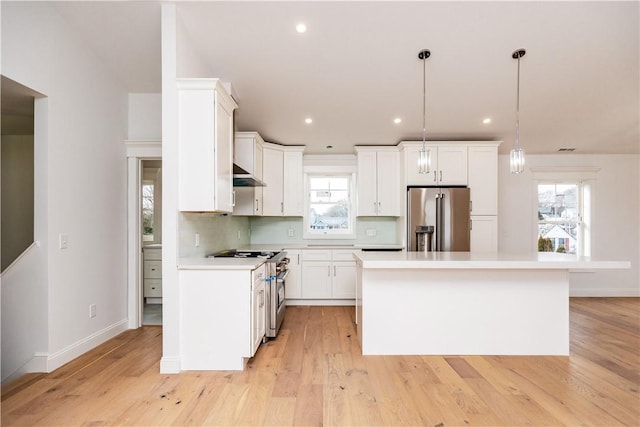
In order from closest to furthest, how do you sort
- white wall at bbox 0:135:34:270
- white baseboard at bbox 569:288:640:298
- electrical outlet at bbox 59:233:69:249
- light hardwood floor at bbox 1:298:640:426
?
light hardwood floor at bbox 1:298:640:426 → electrical outlet at bbox 59:233:69:249 → white wall at bbox 0:135:34:270 → white baseboard at bbox 569:288:640:298

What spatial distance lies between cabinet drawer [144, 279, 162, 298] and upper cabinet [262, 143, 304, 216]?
6.06 ft

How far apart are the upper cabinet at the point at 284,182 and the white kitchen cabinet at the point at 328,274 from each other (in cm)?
75

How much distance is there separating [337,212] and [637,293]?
5.02m

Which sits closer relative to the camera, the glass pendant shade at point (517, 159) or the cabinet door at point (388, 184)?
the glass pendant shade at point (517, 159)

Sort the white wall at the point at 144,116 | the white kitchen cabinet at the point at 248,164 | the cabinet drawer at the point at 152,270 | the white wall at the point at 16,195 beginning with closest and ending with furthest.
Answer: the white wall at the point at 144,116 → the white wall at the point at 16,195 → the white kitchen cabinet at the point at 248,164 → the cabinet drawer at the point at 152,270

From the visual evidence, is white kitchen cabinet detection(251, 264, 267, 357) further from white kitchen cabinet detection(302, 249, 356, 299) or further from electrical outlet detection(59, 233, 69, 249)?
white kitchen cabinet detection(302, 249, 356, 299)

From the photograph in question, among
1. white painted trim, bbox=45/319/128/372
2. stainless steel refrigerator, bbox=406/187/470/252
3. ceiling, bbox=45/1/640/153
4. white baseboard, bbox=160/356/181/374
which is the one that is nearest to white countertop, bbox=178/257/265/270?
white baseboard, bbox=160/356/181/374

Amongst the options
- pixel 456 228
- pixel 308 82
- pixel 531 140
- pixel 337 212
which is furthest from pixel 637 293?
pixel 308 82

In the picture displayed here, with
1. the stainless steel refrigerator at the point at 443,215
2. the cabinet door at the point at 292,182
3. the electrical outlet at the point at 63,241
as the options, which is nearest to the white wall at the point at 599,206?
the stainless steel refrigerator at the point at 443,215

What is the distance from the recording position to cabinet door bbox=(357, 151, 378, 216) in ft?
16.3

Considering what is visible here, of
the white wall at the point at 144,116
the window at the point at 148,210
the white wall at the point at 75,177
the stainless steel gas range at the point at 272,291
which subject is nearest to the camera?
the white wall at the point at 75,177

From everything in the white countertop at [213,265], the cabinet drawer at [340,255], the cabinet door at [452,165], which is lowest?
the cabinet drawer at [340,255]

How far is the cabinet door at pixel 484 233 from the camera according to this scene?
4621 mm

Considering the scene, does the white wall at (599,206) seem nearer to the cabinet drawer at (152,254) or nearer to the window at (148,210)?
the cabinet drawer at (152,254)
